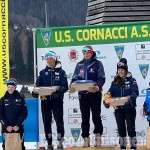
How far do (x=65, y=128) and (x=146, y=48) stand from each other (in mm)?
2237

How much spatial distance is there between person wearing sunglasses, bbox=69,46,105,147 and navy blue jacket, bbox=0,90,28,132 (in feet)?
3.19

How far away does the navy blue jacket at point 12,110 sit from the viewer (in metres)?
9.24

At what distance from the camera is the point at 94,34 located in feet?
33.1

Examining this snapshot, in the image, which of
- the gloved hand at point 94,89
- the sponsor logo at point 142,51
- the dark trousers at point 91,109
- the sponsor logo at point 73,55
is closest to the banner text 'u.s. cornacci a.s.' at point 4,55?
the sponsor logo at point 73,55

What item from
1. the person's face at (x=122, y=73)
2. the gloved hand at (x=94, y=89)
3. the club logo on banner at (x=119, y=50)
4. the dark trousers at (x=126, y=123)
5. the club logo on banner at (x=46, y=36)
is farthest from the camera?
the club logo on banner at (x=46, y=36)

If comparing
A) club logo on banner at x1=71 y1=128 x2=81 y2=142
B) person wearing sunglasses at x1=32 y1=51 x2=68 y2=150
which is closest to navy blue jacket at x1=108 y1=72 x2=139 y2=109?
person wearing sunglasses at x1=32 y1=51 x2=68 y2=150

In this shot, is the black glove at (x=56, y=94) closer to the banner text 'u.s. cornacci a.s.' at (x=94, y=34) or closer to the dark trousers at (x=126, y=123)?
the dark trousers at (x=126, y=123)

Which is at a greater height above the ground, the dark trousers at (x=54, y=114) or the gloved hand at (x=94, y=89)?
the gloved hand at (x=94, y=89)

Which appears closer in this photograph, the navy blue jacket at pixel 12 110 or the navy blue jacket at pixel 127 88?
the navy blue jacket at pixel 127 88

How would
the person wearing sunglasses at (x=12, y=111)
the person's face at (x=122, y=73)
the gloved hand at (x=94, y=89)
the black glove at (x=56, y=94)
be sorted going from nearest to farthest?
the person's face at (x=122, y=73) < the gloved hand at (x=94, y=89) < the black glove at (x=56, y=94) < the person wearing sunglasses at (x=12, y=111)

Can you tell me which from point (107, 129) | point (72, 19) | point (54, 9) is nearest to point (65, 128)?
point (107, 129)

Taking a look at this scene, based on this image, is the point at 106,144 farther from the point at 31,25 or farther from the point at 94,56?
the point at 31,25

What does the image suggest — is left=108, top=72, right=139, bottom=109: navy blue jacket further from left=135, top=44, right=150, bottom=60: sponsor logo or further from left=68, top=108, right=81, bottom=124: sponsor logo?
left=68, top=108, right=81, bottom=124: sponsor logo

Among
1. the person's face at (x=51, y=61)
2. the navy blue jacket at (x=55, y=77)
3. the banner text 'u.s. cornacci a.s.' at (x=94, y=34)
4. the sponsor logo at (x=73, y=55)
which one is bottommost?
the navy blue jacket at (x=55, y=77)
